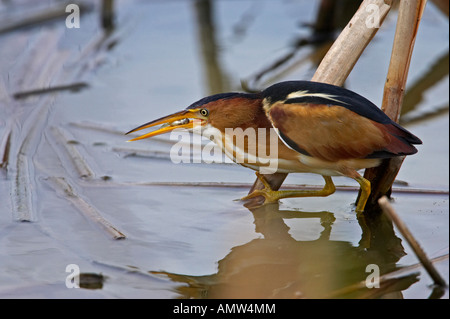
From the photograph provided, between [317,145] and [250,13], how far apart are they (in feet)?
11.9

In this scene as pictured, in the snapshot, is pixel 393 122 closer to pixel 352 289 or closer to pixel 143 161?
pixel 352 289

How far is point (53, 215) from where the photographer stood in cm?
276

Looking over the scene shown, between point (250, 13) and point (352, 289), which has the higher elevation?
point (250, 13)

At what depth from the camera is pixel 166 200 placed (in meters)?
2.95

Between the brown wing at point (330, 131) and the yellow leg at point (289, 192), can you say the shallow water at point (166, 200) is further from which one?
the brown wing at point (330, 131)

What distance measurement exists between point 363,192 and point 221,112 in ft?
1.99

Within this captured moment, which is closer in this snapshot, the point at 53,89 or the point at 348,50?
the point at 348,50

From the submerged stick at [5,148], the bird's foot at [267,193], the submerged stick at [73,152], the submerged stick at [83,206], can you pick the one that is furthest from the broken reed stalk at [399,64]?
the submerged stick at [5,148]

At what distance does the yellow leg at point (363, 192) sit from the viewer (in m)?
2.67

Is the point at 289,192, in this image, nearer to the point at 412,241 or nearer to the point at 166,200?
the point at 166,200

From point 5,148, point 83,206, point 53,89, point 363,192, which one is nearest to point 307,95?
point 363,192

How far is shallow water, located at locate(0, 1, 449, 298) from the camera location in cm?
235

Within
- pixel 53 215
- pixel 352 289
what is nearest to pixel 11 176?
pixel 53 215

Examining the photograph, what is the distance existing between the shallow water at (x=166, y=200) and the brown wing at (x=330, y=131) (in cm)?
35
